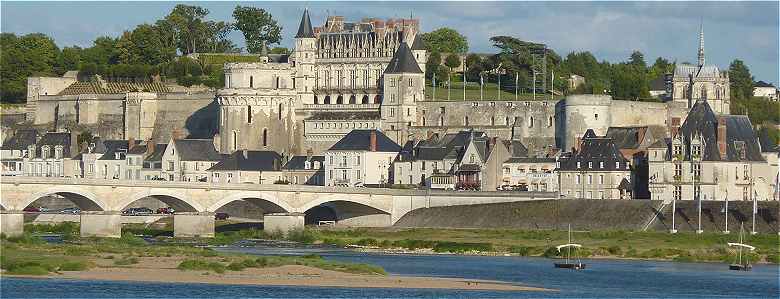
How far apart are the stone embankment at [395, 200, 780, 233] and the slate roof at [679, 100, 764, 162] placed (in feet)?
17.2

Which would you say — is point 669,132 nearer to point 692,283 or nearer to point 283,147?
point 283,147

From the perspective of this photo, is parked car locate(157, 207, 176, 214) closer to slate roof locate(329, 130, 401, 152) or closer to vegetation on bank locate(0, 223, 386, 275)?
slate roof locate(329, 130, 401, 152)

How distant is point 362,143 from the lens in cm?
10394

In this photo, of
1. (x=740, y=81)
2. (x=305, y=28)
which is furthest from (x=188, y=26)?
(x=740, y=81)

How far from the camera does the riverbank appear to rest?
193ft

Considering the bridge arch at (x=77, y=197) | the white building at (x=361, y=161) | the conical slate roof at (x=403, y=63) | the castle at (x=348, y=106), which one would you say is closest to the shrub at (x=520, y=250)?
the bridge arch at (x=77, y=197)

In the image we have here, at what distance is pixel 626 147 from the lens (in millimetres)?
98750

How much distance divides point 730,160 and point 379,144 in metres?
20.9

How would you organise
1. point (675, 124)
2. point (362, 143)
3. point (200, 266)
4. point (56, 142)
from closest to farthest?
point (200, 266)
point (362, 143)
point (675, 124)
point (56, 142)

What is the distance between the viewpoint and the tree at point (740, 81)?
442 feet

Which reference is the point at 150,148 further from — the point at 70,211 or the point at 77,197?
the point at 77,197

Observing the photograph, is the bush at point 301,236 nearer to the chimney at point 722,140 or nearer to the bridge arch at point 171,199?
the bridge arch at point 171,199

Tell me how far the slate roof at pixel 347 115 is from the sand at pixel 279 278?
164 feet

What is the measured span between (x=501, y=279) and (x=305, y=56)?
184 feet
